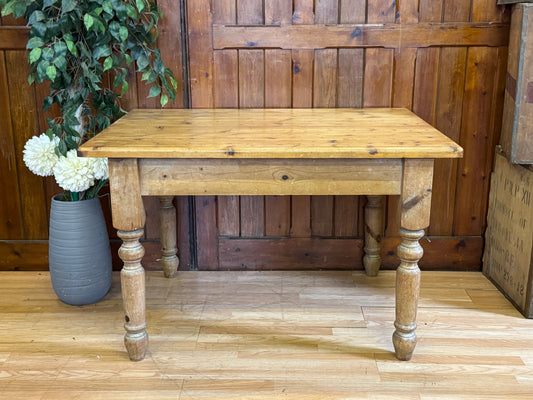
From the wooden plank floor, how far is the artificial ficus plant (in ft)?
2.45

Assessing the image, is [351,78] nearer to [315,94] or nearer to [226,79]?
[315,94]

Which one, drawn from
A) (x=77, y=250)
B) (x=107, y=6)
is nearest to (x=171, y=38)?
(x=107, y=6)

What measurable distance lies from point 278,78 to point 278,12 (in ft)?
0.94

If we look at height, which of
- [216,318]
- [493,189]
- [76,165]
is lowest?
[216,318]

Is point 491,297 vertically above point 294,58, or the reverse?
point 294,58

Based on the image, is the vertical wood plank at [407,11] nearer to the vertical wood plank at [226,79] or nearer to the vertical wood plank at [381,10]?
the vertical wood plank at [381,10]

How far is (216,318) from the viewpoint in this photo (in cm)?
244

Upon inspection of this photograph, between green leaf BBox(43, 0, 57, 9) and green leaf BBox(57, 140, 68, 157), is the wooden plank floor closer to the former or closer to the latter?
green leaf BBox(57, 140, 68, 157)

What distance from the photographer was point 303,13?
2576 millimetres

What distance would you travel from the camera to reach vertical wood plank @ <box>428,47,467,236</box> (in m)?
2.64

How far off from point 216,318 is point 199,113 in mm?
886

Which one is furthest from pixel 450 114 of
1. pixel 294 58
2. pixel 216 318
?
A: pixel 216 318

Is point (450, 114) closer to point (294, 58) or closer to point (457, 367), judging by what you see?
point (294, 58)

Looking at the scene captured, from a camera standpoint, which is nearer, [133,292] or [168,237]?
[133,292]
